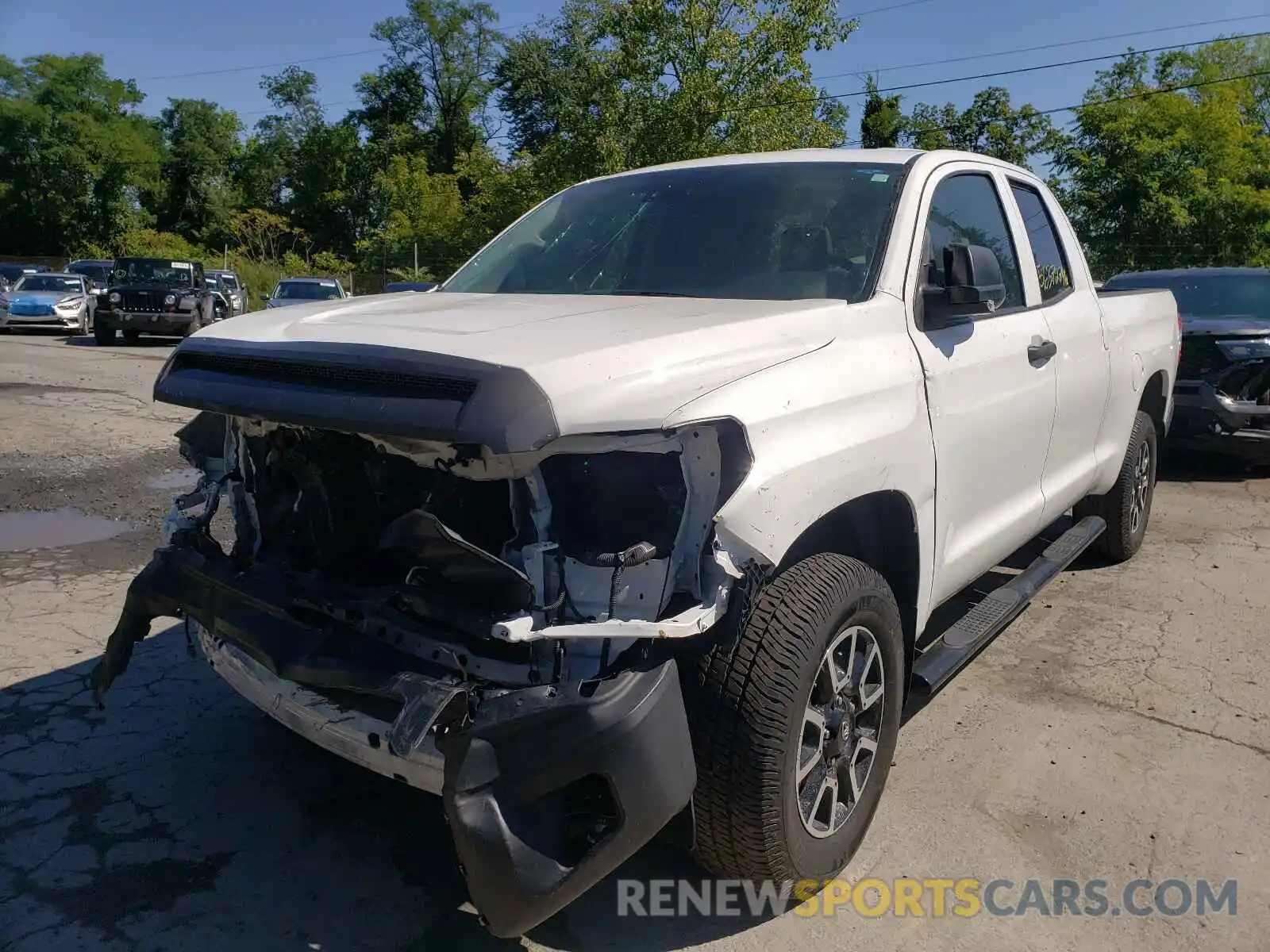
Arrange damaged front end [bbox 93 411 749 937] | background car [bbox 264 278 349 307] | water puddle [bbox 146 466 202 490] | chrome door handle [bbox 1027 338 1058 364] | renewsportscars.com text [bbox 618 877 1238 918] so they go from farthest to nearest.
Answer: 1. background car [bbox 264 278 349 307]
2. water puddle [bbox 146 466 202 490]
3. chrome door handle [bbox 1027 338 1058 364]
4. renewsportscars.com text [bbox 618 877 1238 918]
5. damaged front end [bbox 93 411 749 937]

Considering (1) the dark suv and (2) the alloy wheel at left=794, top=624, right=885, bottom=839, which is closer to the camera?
(2) the alloy wheel at left=794, top=624, right=885, bottom=839

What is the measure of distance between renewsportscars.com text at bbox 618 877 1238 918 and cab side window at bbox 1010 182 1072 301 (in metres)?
2.40

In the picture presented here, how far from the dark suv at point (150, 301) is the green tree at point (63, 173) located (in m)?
36.8

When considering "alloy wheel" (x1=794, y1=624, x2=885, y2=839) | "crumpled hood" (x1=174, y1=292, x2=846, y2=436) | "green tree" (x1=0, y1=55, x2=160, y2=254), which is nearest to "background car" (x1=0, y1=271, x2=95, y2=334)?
"crumpled hood" (x1=174, y1=292, x2=846, y2=436)

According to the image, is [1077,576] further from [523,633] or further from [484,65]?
[484,65]

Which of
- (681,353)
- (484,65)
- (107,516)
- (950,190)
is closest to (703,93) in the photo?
(107,516)

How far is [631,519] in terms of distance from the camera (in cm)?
248

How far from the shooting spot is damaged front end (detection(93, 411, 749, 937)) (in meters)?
2.14

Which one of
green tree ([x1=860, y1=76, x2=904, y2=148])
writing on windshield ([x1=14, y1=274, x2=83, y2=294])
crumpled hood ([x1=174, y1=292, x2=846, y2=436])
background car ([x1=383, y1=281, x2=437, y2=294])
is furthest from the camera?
green tree ([x1=860, y1=76, x2=904, y2=148])

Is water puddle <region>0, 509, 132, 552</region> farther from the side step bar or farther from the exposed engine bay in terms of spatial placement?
the side step bar

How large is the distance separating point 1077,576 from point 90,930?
511cm

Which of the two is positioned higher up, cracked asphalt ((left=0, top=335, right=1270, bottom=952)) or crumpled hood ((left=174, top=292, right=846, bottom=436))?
crumpled hood ((left=174, top=292, right=846, bottom=436))

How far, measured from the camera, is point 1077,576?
5.87 metres

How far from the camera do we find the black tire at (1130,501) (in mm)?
5618
